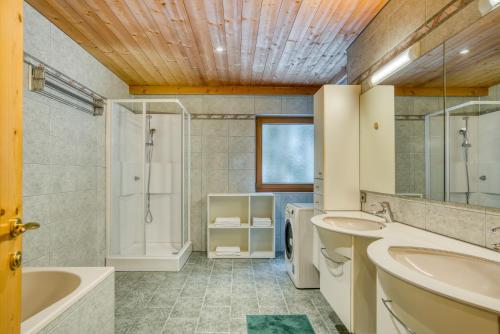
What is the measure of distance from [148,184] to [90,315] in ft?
8.40

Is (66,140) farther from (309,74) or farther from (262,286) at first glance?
(309,74)

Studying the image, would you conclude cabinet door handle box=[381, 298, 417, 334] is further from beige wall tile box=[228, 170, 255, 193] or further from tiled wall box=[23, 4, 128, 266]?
beige wall tile box=[228, 170, 255, 193]

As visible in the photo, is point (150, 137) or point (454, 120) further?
point (150, 137)

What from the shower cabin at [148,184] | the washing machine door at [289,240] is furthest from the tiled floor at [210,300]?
the shower cabin at [148,184]

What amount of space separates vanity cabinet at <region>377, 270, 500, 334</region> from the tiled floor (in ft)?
3.72

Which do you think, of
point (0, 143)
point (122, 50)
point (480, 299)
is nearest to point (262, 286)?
point (480, 299)

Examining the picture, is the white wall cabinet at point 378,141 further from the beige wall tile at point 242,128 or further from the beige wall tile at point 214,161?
the beige wall tile at point 214,161

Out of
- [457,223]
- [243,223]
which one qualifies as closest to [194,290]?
[243,223]

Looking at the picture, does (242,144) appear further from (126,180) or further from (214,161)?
(126,180)

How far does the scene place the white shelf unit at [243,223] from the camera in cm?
368

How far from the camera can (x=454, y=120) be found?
1361mm

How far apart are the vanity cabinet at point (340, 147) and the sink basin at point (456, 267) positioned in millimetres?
1210

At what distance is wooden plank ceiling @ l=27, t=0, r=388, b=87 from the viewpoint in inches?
77.3

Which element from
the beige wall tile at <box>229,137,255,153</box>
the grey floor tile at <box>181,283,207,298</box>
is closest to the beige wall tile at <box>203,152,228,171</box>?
the beige wall tile at <box>229,137,255,153</box>
